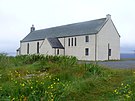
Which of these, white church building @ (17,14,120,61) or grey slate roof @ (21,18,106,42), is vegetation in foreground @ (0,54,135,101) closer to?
white church building @ (17,14,120,61)

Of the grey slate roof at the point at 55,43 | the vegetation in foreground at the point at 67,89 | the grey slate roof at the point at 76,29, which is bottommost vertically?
the vegetation in foreground at the point at 67,89

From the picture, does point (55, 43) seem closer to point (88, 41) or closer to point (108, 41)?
point (88, 41)

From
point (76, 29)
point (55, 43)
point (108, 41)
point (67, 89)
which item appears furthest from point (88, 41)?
point (67, 89)

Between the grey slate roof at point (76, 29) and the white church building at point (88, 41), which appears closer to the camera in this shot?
the white church building at point (88, 41)

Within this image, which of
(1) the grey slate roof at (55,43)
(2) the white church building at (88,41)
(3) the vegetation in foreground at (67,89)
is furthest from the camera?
(1) the grey slate roof at (55,43)

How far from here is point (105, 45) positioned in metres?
43.5

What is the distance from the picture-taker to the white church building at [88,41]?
1671 inches

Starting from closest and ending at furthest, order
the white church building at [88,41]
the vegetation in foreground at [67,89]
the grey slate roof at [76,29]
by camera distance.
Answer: the vegetation in foreground at [67,89], the white church building at [88,41], the grey slate roof at [76,29]

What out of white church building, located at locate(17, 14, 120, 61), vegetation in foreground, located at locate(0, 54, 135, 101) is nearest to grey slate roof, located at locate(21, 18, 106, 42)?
white church building, located at locate(17, 14, 120, 61)

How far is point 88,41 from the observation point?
43312mm

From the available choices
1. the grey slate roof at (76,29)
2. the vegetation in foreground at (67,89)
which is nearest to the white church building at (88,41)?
the grey slate roof at (76,29)

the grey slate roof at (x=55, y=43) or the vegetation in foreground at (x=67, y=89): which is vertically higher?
the grey slate roof at (x=55, y=43)

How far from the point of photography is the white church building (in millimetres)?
42438

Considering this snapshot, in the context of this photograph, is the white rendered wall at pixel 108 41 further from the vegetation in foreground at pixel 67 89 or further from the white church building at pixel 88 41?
the vegetation in foreground at pixel 67 89
